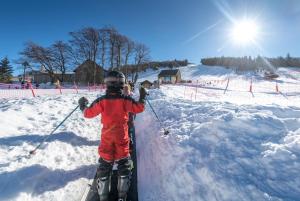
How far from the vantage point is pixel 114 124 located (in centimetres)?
420

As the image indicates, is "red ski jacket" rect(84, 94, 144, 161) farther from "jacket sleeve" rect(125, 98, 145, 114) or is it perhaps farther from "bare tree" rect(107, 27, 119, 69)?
"bare tree" rect(107, 27, 119, 69)

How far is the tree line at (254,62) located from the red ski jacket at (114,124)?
9759cm

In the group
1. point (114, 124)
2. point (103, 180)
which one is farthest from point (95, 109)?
point (103, 180)

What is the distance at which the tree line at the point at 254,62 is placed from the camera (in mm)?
95988

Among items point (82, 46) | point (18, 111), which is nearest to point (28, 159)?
point (18, 111)

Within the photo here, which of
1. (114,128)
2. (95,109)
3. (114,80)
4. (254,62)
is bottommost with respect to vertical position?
(114,128)

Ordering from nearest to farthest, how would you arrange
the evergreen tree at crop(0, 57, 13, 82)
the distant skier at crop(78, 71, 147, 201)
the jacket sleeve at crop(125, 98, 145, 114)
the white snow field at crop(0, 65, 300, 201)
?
the white snow field at crop(0, 65, 300, 201)
the distant skier at crop(78, 71, 147, 201)
the jacket sleeve at crop(125, 98, 145, 114)
the evergreen tree at crop(0, 57, 13, 82)

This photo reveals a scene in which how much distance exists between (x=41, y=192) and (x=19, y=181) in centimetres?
45

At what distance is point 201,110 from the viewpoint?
816 cm

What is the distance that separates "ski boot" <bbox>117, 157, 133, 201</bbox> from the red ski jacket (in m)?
0.12

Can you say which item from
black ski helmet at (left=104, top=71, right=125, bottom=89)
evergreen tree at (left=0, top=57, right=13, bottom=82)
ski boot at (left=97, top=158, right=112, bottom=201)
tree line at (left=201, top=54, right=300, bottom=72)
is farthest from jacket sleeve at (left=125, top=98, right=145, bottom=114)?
tree line at (left=201, top=54, right=300, bottom=72)

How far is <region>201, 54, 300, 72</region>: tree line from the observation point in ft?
315

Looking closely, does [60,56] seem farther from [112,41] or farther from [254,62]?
[254,62]

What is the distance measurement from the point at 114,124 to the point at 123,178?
3.02 ft
